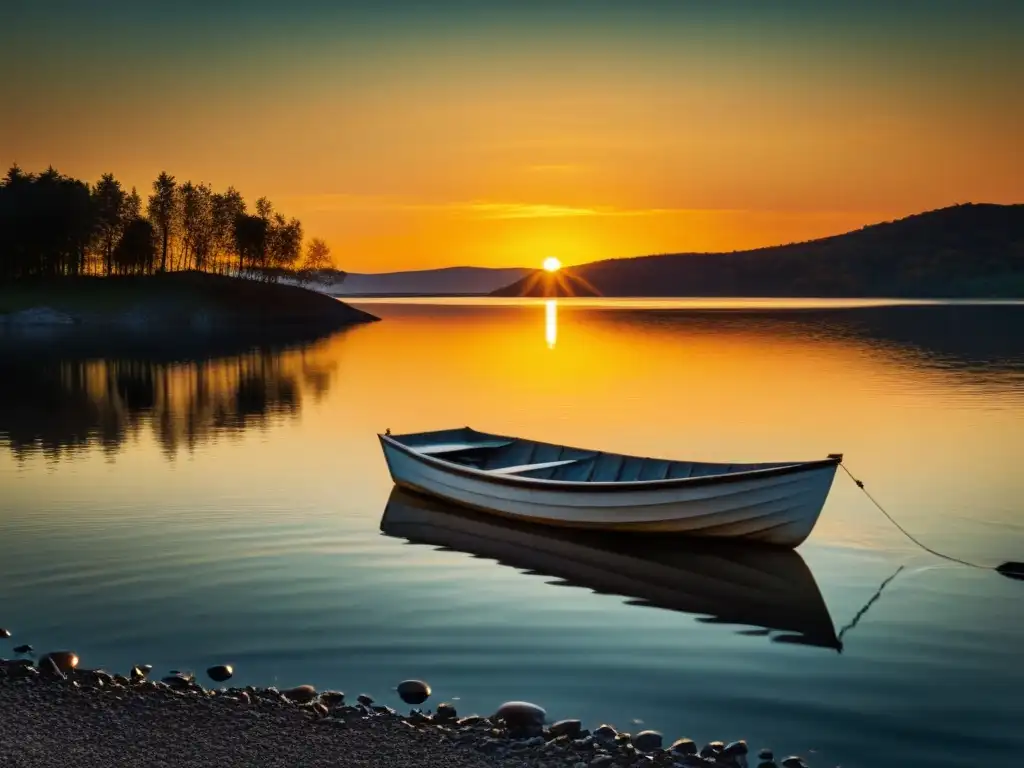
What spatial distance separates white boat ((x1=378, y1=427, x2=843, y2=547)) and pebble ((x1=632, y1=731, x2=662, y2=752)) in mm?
9381

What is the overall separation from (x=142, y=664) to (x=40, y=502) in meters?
13.8

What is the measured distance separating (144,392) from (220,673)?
46.3m

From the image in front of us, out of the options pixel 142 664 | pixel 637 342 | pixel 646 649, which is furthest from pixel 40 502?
pixel 637 342

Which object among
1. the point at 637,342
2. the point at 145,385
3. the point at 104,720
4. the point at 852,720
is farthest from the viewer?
the point at 637,342

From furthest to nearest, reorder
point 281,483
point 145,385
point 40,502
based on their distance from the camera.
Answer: point 145,385 → point 281,483 → point 40,502

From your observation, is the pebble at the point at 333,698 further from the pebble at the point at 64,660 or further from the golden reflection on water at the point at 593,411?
the golden reflection on water at the point at 593,411

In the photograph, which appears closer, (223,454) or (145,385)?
(223,454)

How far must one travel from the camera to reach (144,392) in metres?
57.6

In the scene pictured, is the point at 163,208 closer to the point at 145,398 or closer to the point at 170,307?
the point at 170,307

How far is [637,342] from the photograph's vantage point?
10956 centimetres

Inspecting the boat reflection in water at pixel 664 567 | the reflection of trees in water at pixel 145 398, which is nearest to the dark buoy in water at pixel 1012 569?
the boat reflection in water at pixel 664 567

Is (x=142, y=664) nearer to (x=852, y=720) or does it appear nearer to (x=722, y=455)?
(x=852, y=720)

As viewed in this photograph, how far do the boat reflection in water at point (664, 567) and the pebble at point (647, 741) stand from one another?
16.9 feet

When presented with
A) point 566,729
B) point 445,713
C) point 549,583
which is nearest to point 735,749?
point 566,729
